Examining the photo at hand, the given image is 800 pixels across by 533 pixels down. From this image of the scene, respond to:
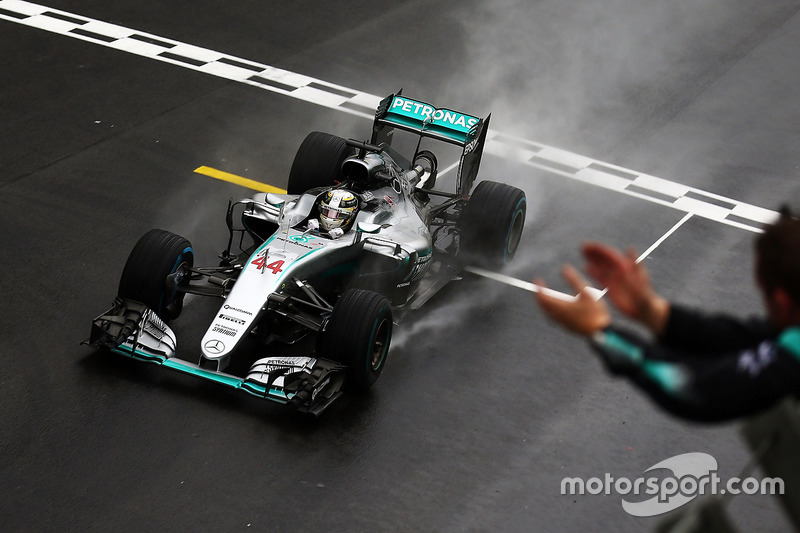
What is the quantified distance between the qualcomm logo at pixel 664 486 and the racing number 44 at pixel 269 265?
9.05ft

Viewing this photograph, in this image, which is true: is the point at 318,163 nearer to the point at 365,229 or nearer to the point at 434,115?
the point at 434,115

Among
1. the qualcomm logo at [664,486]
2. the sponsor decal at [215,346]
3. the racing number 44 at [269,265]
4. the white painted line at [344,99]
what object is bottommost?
the qualcomm logo at [664,486]

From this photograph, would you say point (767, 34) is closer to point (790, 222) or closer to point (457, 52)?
point (457, 52)

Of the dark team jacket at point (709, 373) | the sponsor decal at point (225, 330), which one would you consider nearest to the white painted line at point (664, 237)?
the sponsor decal at point (225, 330)

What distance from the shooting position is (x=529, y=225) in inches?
455

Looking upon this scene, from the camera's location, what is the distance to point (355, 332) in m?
8.01

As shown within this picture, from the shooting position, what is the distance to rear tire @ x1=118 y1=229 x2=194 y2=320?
28.0 ft

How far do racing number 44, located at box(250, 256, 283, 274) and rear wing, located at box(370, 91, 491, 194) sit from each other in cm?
253

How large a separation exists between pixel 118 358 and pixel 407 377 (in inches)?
91.8

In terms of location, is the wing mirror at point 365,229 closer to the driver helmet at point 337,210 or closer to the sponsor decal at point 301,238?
the driver helmet at point 337,210

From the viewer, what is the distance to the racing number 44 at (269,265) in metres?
8.55

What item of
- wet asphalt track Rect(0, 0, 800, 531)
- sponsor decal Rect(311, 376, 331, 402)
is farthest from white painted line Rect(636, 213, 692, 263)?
sponsor decal Rect(311, 376, 331, 402)

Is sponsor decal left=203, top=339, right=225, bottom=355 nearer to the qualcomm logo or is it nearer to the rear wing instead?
the qualcomm logo

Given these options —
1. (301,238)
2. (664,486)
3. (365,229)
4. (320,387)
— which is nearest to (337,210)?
(365,229)
